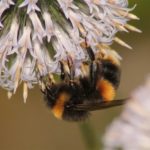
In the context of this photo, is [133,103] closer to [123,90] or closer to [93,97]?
[93,97]

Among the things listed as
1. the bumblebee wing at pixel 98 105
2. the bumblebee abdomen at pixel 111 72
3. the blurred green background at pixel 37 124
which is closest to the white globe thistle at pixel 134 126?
the bumblebee abdomen at pixel 111 72

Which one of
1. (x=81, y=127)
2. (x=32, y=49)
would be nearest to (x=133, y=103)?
(x=81, y=127)

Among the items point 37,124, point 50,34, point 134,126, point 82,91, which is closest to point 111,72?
point 82,91

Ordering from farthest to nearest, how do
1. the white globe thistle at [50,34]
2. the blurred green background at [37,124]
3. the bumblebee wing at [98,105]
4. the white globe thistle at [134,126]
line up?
the blurred green background at [37,124] < the white globe thistle at [134,126] < the white globe thistle at [50,34] < the bumblebee wing at [98,105]

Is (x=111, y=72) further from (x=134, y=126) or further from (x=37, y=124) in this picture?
(x=37, y=124)

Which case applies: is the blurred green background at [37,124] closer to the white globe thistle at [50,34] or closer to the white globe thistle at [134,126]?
the white globe thistle at [134,126]

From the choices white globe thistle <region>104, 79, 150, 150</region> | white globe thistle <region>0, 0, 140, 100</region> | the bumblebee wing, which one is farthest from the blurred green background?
the bumblebee wing

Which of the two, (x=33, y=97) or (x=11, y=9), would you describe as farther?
(x=33, y=97)
